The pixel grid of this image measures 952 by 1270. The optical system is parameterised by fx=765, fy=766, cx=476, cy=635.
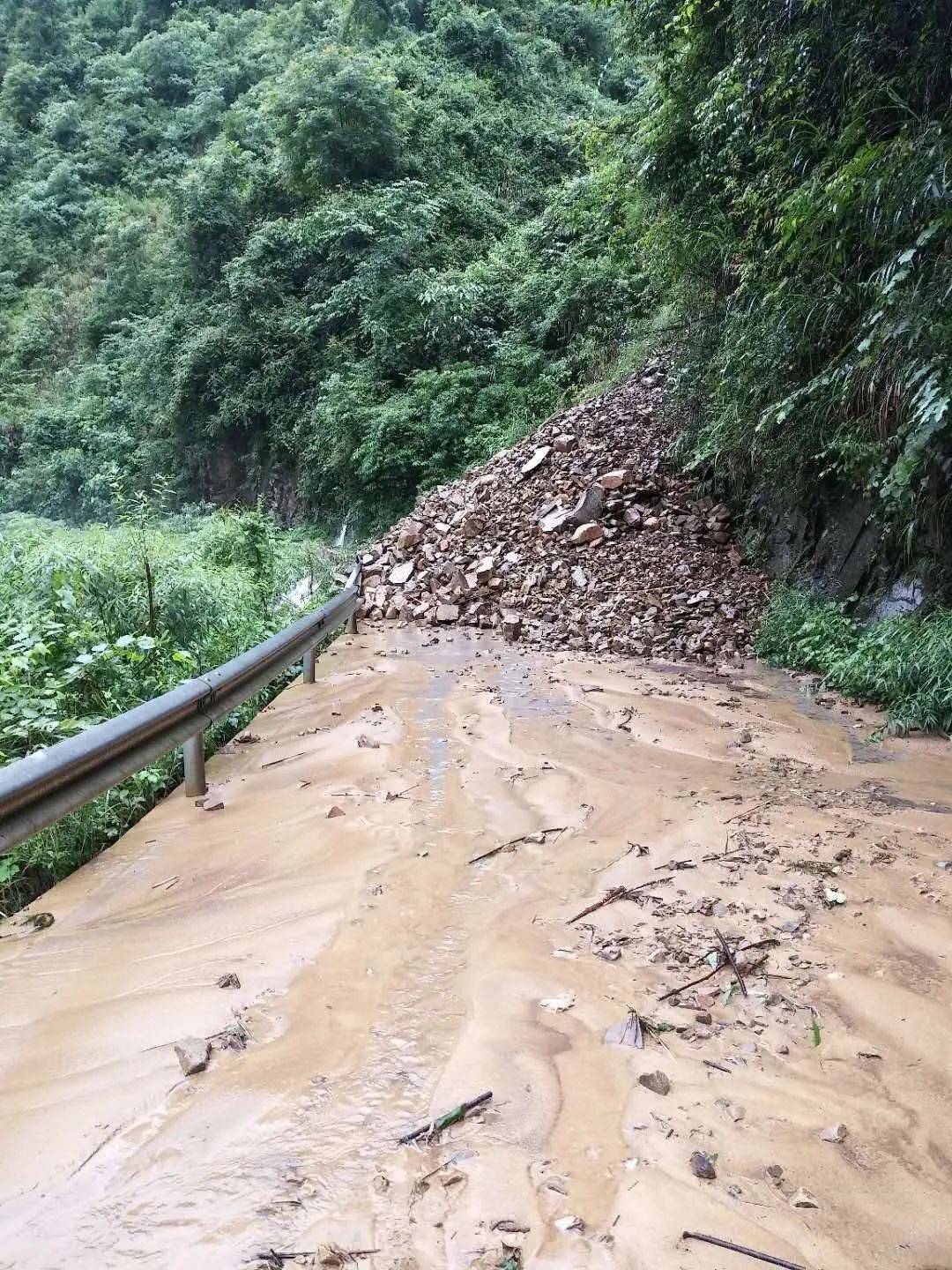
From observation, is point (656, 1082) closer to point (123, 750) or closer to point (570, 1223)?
point (570, 1223)

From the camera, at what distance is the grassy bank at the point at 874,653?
16.7ft

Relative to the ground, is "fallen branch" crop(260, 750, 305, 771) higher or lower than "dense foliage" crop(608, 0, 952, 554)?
lower

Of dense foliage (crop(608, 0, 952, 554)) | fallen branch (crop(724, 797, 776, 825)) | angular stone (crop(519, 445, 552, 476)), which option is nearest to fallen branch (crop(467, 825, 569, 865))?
fallen branch (crop(724, 797, 776, 825))

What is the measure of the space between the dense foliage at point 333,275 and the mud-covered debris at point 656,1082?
13.1 m

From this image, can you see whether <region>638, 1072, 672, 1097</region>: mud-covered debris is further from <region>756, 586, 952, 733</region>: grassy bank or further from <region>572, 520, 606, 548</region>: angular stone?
<region>572, 520, 606, 548</region>: angular stone

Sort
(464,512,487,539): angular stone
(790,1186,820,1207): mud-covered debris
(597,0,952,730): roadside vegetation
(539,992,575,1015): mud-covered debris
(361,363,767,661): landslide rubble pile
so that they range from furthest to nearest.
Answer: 1. (464,512,487,539): angular stone
2. (361,363,767,661): landslide rubble pile
3. (597,0,952,730): roadside vegetation
4. (539,992,575,1015): mud-covered debris
5. (790,1186,820,1207): mud-covered debris

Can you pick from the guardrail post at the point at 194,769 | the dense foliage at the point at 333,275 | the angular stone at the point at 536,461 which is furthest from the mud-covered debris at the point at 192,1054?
the dense foliage at the point at 333,275

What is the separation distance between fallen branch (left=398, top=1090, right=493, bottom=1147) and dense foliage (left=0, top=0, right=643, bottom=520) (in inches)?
522

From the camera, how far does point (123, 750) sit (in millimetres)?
2912

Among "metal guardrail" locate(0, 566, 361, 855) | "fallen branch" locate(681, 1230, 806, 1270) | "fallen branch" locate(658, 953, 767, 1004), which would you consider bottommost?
"fallen branch" locate(658, 953, 767, 1004)

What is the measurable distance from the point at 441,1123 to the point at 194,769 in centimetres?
252

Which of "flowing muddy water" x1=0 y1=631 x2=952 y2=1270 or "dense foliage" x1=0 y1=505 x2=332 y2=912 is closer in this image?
"flowing muddy water" x1=0 y1=631 x2=952 y2=1270

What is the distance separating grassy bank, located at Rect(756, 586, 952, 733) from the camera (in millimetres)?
5078

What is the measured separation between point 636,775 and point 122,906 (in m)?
2.48
